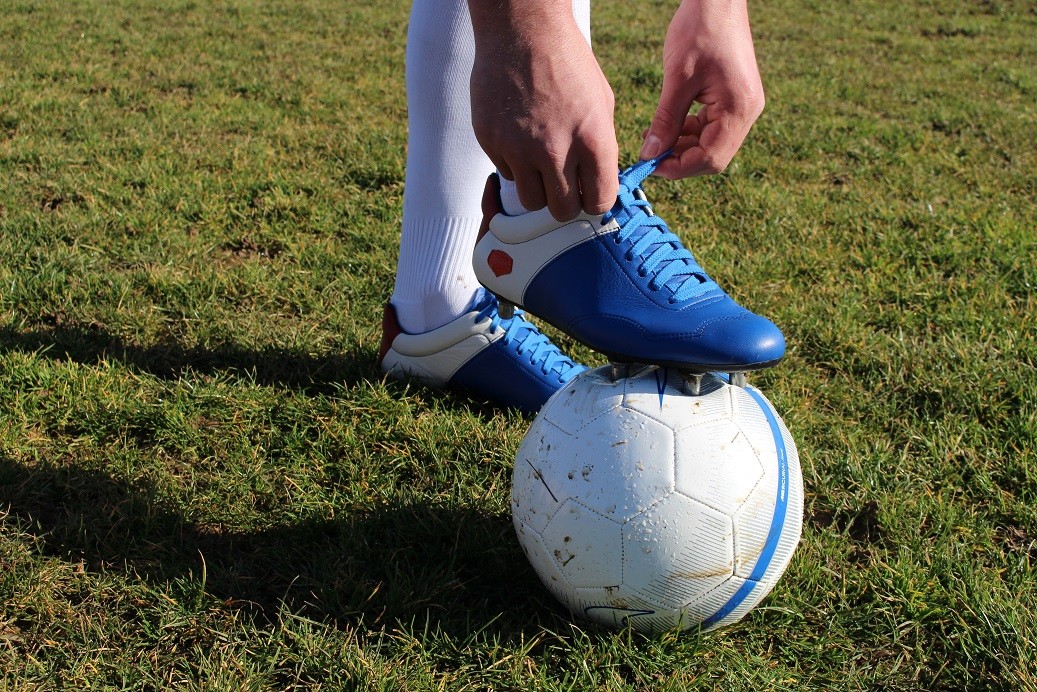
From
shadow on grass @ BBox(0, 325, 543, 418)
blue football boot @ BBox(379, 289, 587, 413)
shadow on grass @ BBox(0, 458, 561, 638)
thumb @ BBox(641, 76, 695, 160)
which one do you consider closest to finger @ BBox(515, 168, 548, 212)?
thumb @ BBox(641, 76, 695, 160)

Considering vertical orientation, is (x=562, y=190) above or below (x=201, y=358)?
above

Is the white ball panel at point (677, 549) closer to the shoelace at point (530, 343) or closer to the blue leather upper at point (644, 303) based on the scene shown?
the blue leather upper at point (644, 303)

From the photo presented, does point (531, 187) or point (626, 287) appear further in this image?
point (626, 287)

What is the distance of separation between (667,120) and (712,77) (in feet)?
0.47

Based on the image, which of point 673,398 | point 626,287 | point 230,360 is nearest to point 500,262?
point 626,287

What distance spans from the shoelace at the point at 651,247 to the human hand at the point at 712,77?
12 centimetres

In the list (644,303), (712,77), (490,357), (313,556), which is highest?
(712,77)

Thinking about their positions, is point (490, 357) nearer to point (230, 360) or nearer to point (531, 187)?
point (230, 360)

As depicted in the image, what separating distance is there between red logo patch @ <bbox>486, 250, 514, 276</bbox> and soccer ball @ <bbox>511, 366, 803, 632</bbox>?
430 millimetres

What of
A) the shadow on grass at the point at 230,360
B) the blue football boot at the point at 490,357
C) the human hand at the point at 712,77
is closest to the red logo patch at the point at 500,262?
the blue football boot at the point at 490,357

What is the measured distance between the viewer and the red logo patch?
2.23m

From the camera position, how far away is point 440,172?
2.53 meters

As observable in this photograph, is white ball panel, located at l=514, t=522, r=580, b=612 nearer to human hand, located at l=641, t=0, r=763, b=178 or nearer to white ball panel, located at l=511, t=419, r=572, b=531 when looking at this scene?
white ball panel, located at l=511, t=419, r=572, b=531

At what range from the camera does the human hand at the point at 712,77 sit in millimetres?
1985
